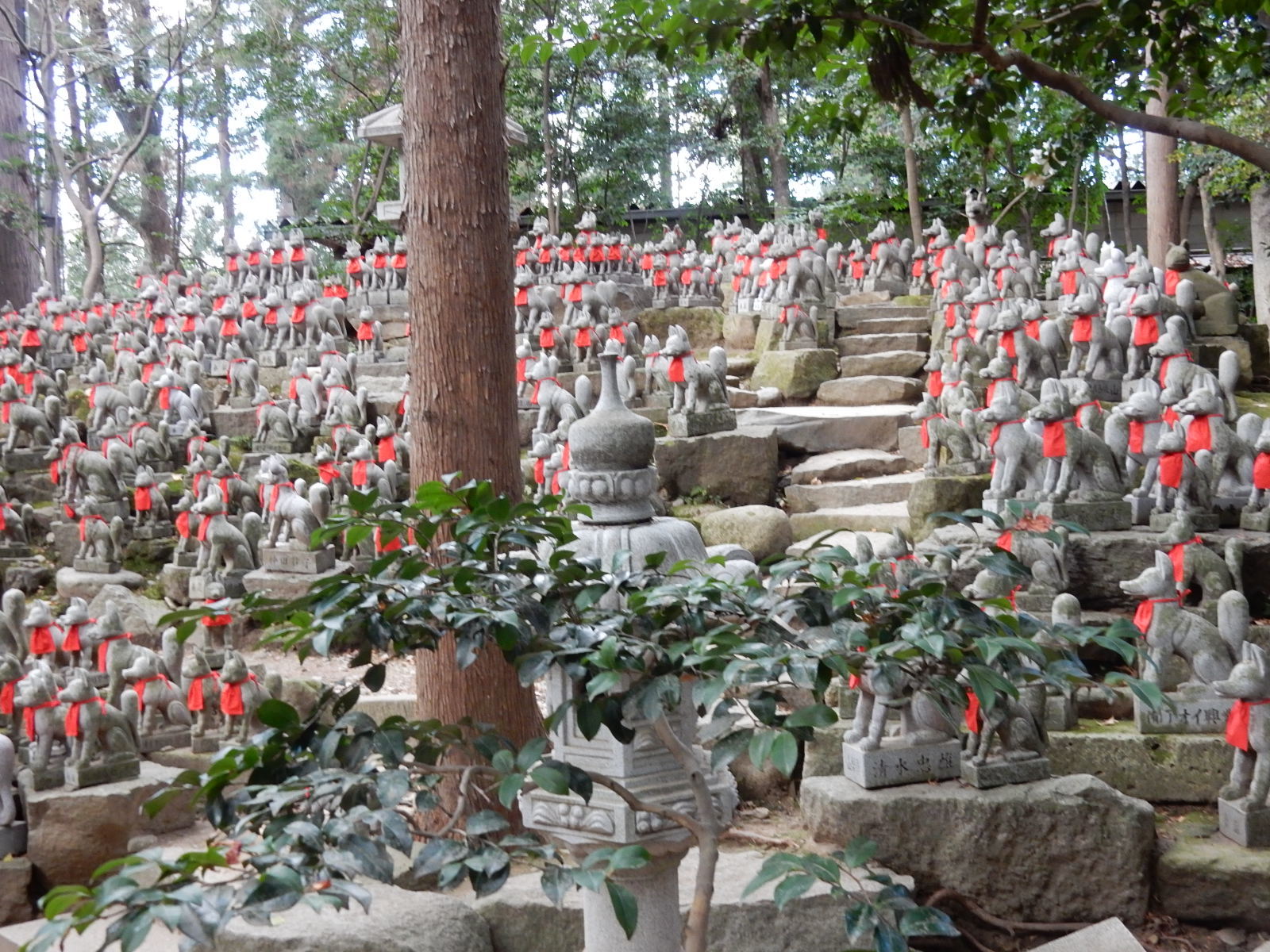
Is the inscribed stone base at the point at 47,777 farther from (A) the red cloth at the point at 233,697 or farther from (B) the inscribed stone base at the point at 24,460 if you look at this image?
(B) the inscribed stone base at the point at 24,460

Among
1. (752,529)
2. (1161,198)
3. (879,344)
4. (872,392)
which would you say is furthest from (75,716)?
(1161,198)

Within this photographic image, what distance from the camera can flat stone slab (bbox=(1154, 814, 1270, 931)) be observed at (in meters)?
4.38

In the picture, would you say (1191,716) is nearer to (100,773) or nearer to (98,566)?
(100,773)

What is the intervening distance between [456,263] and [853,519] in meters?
4.80

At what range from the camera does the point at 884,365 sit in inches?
466

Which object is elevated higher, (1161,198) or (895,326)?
(1161,198)

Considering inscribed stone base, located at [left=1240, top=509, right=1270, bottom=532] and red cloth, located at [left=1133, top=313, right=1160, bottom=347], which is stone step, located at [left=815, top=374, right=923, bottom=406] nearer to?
red cloth, located at [left=1133, top=313, right=1160, bottom=347]

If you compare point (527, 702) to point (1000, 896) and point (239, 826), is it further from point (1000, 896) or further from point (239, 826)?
point (239, 826)

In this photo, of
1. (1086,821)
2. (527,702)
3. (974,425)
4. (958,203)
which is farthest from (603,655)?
(958,203)

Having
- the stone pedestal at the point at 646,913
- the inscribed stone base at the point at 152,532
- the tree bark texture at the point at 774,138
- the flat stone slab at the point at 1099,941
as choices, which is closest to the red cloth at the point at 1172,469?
the flat stone slab at the point at 1099,941

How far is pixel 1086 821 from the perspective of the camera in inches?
176

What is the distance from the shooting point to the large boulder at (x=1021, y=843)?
447 centimetres

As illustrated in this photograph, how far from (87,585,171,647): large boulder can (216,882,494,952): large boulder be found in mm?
4372

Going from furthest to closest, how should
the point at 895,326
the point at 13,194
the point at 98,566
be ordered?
the point at 13,194, the point at 895,326, the point at 98,566
